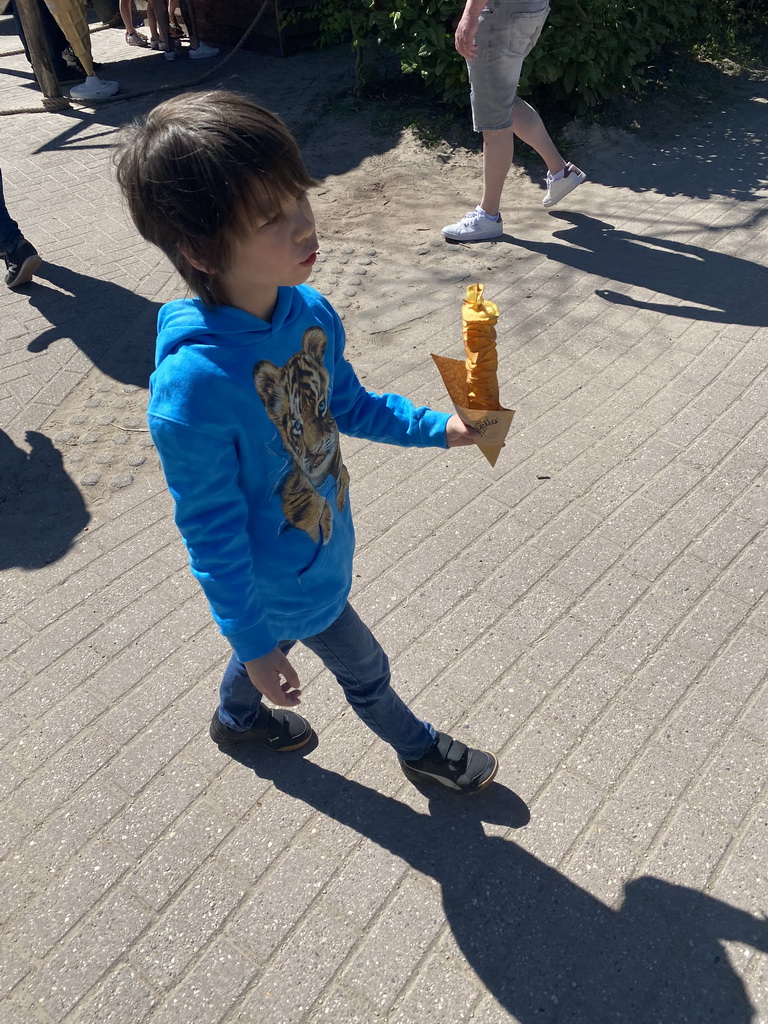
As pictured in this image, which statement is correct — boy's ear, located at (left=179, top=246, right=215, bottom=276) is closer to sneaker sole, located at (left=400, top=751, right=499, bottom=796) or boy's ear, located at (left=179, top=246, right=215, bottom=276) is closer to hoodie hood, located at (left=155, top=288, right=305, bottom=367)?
hoodie hood, located at (left=155, top=288, right=305, bottom=367)

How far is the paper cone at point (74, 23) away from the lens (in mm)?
7621

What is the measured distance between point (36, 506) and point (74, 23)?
6.30 meters

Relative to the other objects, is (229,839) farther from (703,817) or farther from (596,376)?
(596,376)

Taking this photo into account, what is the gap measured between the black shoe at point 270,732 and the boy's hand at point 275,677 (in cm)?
73

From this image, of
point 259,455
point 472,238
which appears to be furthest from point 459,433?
point 472,238

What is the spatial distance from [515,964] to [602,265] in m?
3.89

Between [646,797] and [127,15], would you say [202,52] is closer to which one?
[127,15]

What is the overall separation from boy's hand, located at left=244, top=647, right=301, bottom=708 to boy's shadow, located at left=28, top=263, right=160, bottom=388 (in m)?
2.79

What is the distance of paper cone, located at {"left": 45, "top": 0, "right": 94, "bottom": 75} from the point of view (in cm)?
762

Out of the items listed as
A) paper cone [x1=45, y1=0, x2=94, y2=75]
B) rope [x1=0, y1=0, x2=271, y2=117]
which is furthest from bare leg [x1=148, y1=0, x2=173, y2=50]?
paper cone [x1=45, y1=0, x2=94, y2=75]

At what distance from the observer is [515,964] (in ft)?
6.44

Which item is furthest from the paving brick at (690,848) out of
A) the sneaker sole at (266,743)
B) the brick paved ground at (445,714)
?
the sneaker sole at (266,743)

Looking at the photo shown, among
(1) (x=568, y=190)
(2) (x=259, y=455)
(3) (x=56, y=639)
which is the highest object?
(2) (x=259, y=455)

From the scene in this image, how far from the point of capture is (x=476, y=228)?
Result: 5.11 metres
